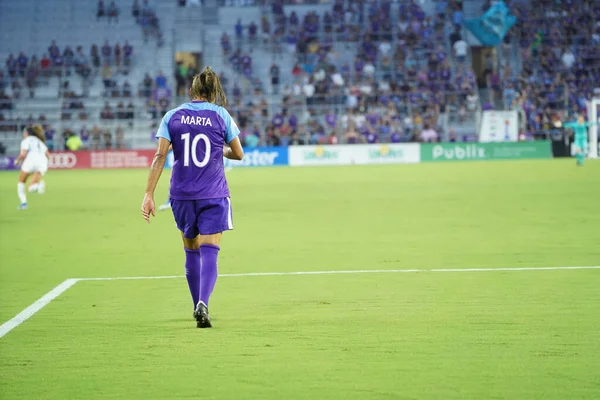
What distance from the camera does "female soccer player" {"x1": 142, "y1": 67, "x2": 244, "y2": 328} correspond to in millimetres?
7977

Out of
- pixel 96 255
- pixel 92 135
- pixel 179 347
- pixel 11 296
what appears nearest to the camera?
pixel 179 347

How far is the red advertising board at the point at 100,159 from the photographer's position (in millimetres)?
48562

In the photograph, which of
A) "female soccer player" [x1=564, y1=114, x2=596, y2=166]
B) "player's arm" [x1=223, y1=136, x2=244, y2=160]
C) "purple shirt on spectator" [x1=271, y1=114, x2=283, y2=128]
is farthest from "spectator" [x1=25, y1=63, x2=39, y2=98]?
"player's arm" [x1=223, y1=136, x2=244, y2=160]

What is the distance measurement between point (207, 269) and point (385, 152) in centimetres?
4149

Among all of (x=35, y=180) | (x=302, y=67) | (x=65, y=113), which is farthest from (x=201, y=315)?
(x=302, y=67)

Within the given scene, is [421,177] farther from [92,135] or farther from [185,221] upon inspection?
[185,221]

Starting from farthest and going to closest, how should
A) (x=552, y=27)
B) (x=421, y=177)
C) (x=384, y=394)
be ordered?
(x=552, y=27) → (x=421, y=177) → (x=384, y=394)

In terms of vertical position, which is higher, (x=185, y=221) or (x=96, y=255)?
(x=185, y=221)

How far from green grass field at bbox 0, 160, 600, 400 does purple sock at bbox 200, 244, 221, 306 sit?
341 millimetres

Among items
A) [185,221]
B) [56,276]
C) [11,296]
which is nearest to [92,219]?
[56,276]

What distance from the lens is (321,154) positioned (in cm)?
4925

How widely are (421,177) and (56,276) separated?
77.2ft

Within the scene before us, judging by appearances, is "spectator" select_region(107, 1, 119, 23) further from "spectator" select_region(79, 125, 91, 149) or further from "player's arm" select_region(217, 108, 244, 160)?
"player's arm" select_region(217, 108, 244, 160)

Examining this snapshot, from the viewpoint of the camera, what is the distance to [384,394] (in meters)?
5.62
